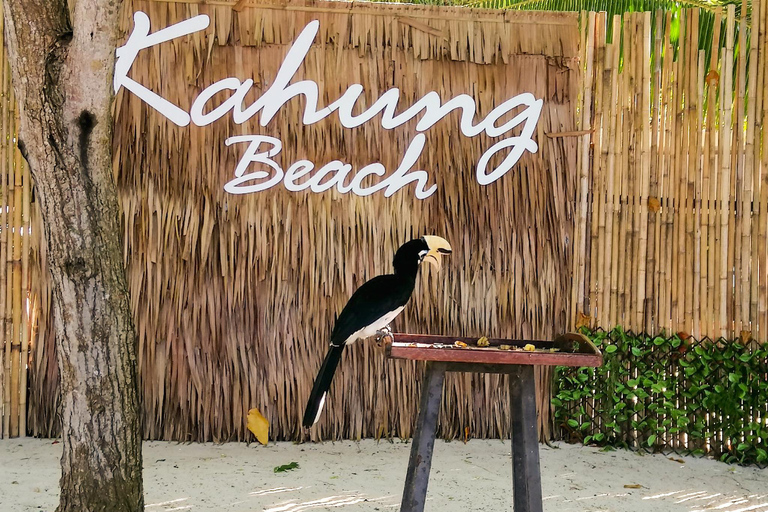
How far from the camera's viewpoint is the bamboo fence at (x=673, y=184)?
3.90m

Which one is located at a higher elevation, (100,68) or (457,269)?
(100,68)

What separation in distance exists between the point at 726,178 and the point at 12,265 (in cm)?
366

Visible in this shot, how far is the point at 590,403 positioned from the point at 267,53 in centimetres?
249

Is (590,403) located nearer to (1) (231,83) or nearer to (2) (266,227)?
(2) (266,227)

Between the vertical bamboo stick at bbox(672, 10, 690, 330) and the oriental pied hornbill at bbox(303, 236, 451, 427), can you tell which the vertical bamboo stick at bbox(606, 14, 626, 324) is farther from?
the oriental pied hornbill at bbox(303, 236, 451, 427)

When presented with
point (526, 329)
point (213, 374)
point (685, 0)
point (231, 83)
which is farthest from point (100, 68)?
point (685, 0)

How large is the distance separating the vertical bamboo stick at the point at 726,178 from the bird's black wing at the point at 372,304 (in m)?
1.80

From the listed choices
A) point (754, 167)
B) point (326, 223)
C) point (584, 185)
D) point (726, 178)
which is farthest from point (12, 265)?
point (754, 167)

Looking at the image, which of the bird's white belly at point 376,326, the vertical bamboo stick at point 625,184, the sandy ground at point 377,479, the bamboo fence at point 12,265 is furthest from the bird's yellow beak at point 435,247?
the bamboo fence at point 12,265

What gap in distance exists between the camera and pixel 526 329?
4.06 m

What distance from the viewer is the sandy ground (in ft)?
10.4

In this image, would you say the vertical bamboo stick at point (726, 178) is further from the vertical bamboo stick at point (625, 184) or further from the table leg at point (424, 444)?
the table leg at point (424, 444)

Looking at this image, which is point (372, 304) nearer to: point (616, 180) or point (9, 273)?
point (616, 180)

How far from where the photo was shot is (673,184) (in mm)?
3967
